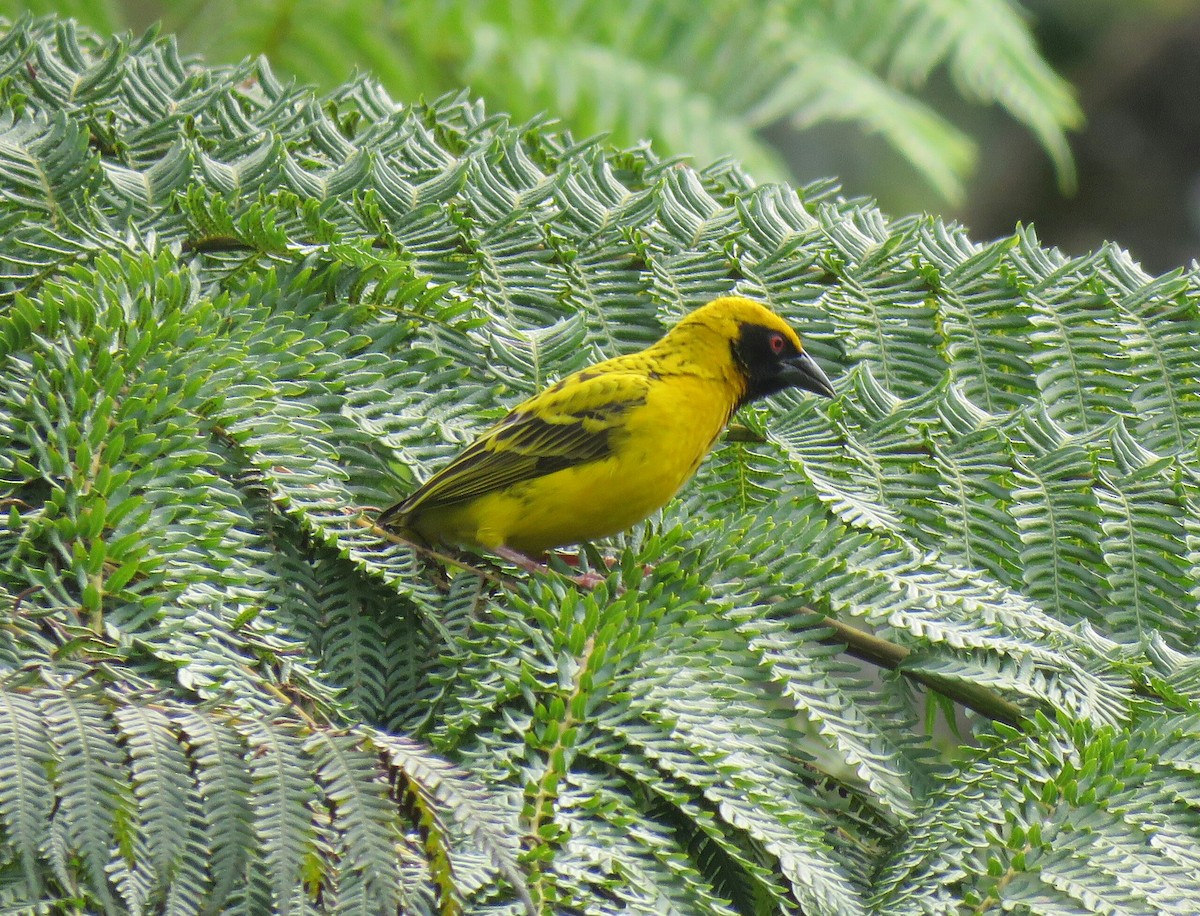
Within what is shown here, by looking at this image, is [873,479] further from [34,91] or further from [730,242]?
[34,91]

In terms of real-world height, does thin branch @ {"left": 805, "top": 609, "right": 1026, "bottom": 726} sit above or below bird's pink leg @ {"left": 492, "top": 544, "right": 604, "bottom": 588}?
above

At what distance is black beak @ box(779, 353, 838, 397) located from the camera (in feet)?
7.77

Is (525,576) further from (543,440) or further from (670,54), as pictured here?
(670,54)

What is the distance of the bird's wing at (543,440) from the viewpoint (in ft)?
7.29

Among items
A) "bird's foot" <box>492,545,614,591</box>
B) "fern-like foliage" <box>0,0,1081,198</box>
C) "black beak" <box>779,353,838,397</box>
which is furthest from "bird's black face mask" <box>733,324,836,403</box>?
"fern-like foliage" <box>0,0,1081,198</box>

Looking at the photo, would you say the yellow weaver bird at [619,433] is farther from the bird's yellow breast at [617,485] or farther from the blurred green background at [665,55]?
the blurred green background at [665,55]

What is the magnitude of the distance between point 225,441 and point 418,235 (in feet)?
2.20

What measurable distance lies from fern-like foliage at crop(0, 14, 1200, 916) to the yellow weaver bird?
0.07 metres

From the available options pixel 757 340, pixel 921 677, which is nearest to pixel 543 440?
pixel 757 340

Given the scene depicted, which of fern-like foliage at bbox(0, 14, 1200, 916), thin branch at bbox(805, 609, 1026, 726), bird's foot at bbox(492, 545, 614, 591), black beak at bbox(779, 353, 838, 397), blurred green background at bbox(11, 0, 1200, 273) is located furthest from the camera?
blurred green background at bbox(11, 0, 1200, 273)

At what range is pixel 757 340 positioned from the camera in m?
2.52

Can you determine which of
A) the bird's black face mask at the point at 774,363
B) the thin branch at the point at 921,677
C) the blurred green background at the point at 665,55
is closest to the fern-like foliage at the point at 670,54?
the blurred green background at the point at 665,55

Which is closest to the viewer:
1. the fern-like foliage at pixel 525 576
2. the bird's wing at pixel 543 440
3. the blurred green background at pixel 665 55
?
the fern-like foliage at pixel 525 576

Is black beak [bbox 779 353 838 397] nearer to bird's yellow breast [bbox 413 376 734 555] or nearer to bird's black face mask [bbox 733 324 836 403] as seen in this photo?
bird's black face mask [bbox 733 324 836 403]
